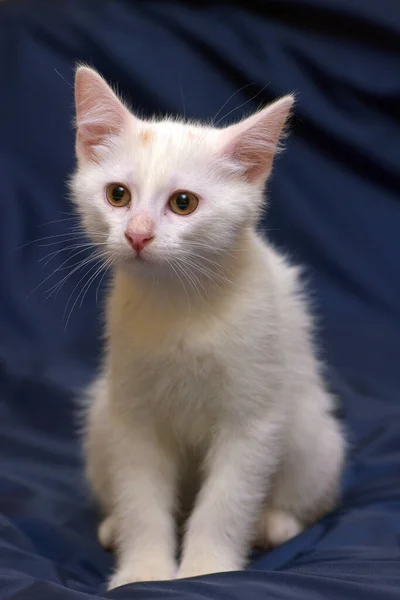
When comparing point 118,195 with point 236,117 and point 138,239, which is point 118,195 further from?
point 236,117

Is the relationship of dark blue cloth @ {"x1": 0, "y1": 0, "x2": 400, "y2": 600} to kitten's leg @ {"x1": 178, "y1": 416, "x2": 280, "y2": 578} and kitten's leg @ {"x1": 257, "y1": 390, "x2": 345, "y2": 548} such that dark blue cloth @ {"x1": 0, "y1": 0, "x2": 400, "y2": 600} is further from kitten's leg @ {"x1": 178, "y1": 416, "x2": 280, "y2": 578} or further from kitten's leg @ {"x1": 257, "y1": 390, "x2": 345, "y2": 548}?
kitten's leg @ {"x1": 178, "y1": 416, "x2": 280, "y2": 578}

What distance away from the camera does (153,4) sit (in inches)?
93.8

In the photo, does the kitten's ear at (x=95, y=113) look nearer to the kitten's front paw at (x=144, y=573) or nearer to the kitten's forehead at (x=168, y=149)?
the kitten's forehead at (x=168, y=149)

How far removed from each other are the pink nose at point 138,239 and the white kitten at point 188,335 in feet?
0.08

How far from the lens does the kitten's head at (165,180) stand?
1.22 m

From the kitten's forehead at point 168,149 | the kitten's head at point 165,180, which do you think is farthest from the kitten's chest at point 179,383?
the kitten's forehead at point 168,149

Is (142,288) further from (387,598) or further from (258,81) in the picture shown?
(258,81)

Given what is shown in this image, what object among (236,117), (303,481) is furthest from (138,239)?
(236,117)

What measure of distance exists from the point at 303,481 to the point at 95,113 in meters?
0.68

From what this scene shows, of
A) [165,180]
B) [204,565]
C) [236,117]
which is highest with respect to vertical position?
[165,180]

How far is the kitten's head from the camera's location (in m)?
1.22

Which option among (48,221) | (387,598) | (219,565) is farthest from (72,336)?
(387,598)

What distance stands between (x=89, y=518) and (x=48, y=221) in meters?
0.96

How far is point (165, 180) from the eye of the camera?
1.23m
